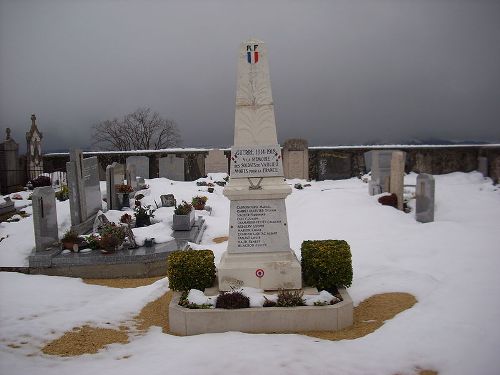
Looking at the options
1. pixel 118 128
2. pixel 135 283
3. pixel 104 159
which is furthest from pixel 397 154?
pixel 118 128

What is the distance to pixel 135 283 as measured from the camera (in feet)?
29.4

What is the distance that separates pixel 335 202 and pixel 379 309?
366 inches

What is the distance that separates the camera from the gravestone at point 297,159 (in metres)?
23.5

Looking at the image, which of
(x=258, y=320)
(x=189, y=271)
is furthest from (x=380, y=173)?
(x=258, y=320)

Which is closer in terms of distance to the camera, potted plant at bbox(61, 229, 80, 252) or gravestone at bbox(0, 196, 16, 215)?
potted plant at bbox(61, 229, 80, 252)

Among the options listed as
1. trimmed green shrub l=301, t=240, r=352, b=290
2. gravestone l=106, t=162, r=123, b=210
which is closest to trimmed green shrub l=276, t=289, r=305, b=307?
trimmed green shrub l=301, t=240, r=352, b=290

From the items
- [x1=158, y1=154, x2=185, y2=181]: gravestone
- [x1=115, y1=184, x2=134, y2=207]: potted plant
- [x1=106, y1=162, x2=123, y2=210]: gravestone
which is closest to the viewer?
[x1=106, y1=162, x2=123, y2=210]: gravestone

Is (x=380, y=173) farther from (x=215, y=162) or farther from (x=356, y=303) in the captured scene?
(x=356, y=303)

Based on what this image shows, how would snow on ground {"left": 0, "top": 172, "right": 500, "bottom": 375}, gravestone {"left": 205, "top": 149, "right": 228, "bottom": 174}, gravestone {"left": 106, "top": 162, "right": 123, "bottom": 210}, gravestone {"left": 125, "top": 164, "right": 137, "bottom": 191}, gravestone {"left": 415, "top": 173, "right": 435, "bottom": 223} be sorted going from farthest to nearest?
gravestone {"left": 205, "top": 149, "right": 228, "bottom": 174}, gravestone {"left": 125, "top": 164, "right": 137, "bottom": 191}, gravestone {"left": 106, "top": 162, "right": 123, "bottom": 210}, gravestone {"left": 415, "top": 173, "right": 435, "bottom": 223}, snow on ground {"left": 0, "top": 172, "right": 500, "bottom": 375}

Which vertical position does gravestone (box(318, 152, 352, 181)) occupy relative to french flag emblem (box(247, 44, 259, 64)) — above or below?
below

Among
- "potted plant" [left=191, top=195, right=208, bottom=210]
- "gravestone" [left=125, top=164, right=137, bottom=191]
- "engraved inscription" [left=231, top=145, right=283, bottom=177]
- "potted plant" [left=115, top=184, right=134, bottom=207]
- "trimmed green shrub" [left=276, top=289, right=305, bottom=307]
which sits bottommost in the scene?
"trimmed green shrub" [left=276, top=289, right=305, bottom=307]

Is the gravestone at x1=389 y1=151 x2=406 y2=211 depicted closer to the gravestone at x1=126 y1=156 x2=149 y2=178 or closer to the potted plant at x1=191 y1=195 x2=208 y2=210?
the potted plant at x1=191 y1=195 x2=208 y2=210

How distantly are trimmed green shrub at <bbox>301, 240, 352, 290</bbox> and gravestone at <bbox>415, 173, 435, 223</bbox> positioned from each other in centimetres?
728

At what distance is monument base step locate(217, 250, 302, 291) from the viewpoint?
22.7ft
